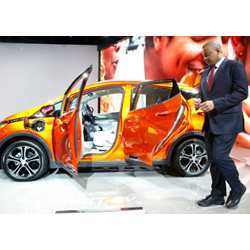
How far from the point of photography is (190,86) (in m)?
3.63

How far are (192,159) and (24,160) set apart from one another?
5.74 feet

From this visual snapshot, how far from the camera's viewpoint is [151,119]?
11.7 ft

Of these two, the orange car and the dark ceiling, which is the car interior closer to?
the orange car

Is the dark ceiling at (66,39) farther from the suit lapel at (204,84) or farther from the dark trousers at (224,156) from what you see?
the dark trousers at (224,156)

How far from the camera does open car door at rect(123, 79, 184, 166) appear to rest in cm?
358

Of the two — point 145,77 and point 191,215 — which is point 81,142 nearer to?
point 145,77

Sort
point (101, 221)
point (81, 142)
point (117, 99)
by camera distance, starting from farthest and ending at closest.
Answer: point (117, 99)
point (81, 142)
point (101, 221)

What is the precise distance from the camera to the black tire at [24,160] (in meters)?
3.59

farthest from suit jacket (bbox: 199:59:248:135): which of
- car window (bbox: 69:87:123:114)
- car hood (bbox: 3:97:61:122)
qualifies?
car hood (bbox: 3:97:61:122)

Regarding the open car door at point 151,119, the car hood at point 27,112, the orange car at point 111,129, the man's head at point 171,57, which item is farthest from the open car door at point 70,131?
the man's head at point 171,57

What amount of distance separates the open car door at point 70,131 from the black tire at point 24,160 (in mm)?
174

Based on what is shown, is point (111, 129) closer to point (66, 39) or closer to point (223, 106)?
point (66, 39)
